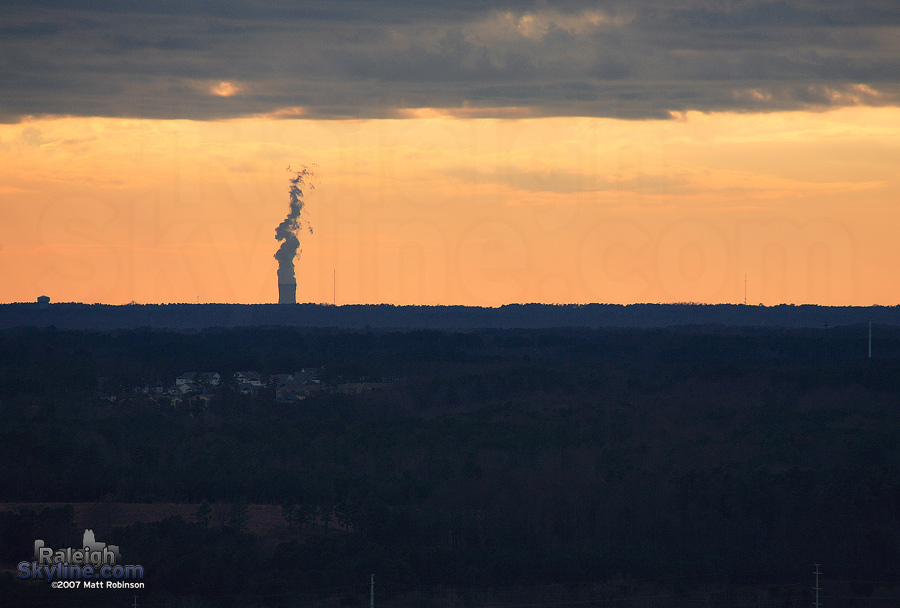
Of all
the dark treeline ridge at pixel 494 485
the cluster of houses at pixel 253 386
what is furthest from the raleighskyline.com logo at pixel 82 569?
the cluster of houses at pixel 253 386

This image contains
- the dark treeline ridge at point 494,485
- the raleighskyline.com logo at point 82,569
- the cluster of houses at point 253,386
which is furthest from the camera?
the cluster of houses at point 253,386

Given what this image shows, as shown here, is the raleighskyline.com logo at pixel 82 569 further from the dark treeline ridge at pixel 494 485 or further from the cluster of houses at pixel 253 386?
the cluster of houses at pixel 253 386

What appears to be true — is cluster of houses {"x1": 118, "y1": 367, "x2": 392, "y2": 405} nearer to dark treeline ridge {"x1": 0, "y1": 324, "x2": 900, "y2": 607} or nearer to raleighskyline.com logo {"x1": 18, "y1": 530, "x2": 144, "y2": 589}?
dark treeline ridge {"x1": 0, "y1": 324, "x2": 900, "y2": 607}

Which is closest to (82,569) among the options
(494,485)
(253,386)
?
(494,485)

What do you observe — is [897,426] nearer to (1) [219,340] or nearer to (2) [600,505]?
(2) [600,505]

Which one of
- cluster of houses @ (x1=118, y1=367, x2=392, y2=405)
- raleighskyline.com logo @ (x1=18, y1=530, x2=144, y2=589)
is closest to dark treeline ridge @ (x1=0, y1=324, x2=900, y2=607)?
raleighskyline.com logo @ (x1=18, y1=530, x2=144, y2=589)

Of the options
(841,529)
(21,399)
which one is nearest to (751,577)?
(841,529)

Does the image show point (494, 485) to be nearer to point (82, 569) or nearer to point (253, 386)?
point (82, 569)
